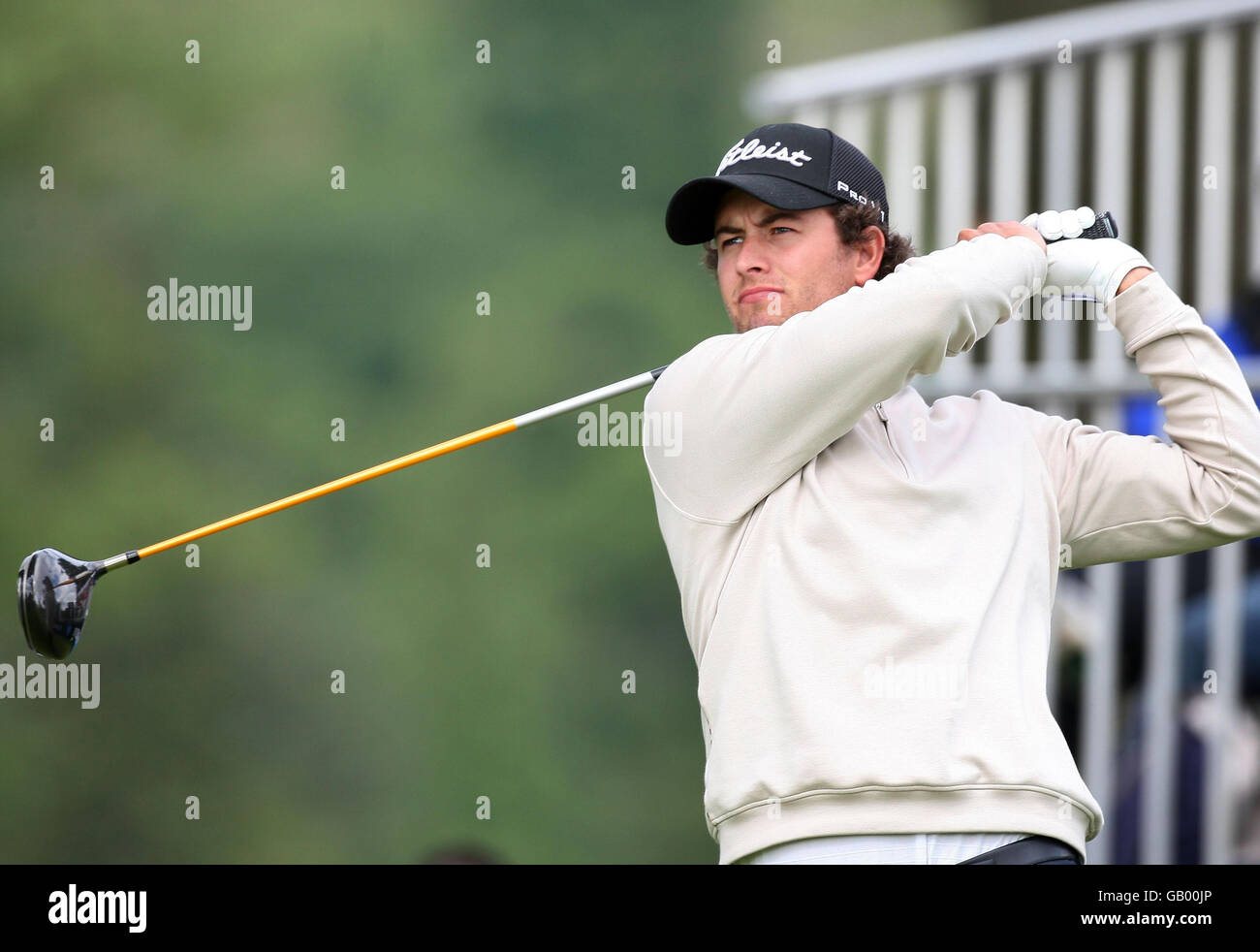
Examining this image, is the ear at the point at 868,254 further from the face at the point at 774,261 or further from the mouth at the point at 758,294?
the mouth at the point at 758,294

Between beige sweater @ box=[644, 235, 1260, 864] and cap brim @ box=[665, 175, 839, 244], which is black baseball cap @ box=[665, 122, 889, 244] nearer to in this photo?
cap brim @ box=[665, 175, 839, 244]

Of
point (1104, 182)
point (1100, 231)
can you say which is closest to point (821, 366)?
point (1100, 231)

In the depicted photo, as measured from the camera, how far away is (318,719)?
6480 millimetres

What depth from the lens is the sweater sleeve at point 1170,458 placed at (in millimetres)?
2256

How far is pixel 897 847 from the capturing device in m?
1.94

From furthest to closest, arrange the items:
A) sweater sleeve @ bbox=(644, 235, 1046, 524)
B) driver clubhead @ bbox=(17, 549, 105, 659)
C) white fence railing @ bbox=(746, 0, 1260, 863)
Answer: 1. white fence railing @ bbox=(746, 0, 1260, 863)
2. driver clubhead @ bbox=(17, 549, 105, 659)
3. sweater sleeve @ bbox=(644, 235, 1046, 524)

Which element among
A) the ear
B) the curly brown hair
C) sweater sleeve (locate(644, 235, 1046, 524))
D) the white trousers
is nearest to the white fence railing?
the curly brown hair

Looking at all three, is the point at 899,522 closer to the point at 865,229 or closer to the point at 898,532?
the point at 898,532

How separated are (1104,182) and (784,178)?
2.35 metres

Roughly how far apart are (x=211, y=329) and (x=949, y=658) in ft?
17.3

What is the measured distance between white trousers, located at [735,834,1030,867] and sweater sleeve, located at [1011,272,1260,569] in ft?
1.62

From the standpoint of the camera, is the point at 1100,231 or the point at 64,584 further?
the point at 64,584

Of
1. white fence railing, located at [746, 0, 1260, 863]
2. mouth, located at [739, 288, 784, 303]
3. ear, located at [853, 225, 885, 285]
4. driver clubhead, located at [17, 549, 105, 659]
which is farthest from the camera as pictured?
white fence railing, located at [746, 0, 1260, 863]

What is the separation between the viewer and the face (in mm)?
2369
